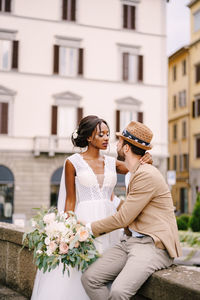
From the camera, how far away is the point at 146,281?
10.2 ft

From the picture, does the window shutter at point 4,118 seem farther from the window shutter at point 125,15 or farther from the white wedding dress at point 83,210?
the white wedding dress at point 83,210

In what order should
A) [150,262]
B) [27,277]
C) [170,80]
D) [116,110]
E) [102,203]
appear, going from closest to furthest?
[150,262] < [102,203] < [27,277] < [116,110] < [170,80]

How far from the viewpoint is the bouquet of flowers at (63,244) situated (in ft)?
10.2

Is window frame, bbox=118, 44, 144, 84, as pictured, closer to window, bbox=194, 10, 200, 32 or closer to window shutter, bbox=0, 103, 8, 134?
window shutter, bbox=0, 103, 8, 134

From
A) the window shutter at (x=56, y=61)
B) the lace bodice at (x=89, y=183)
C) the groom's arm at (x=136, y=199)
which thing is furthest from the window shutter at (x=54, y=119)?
the groom's arm at (x=136, y=199)

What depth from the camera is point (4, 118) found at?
2417 cm

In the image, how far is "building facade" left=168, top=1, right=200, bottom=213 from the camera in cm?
3500

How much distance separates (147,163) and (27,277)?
246cm

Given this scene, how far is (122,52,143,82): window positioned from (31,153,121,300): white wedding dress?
74.6 ft

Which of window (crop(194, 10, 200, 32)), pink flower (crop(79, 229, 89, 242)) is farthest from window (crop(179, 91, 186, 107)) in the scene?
pink flower (crop(79, 229, 89, 242))

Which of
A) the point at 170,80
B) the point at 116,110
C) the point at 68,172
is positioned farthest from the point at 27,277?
the point at 170,80

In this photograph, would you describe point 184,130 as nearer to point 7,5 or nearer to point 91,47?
point 91,47

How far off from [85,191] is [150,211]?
97cm

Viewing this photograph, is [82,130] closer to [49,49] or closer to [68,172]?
[68,172]
